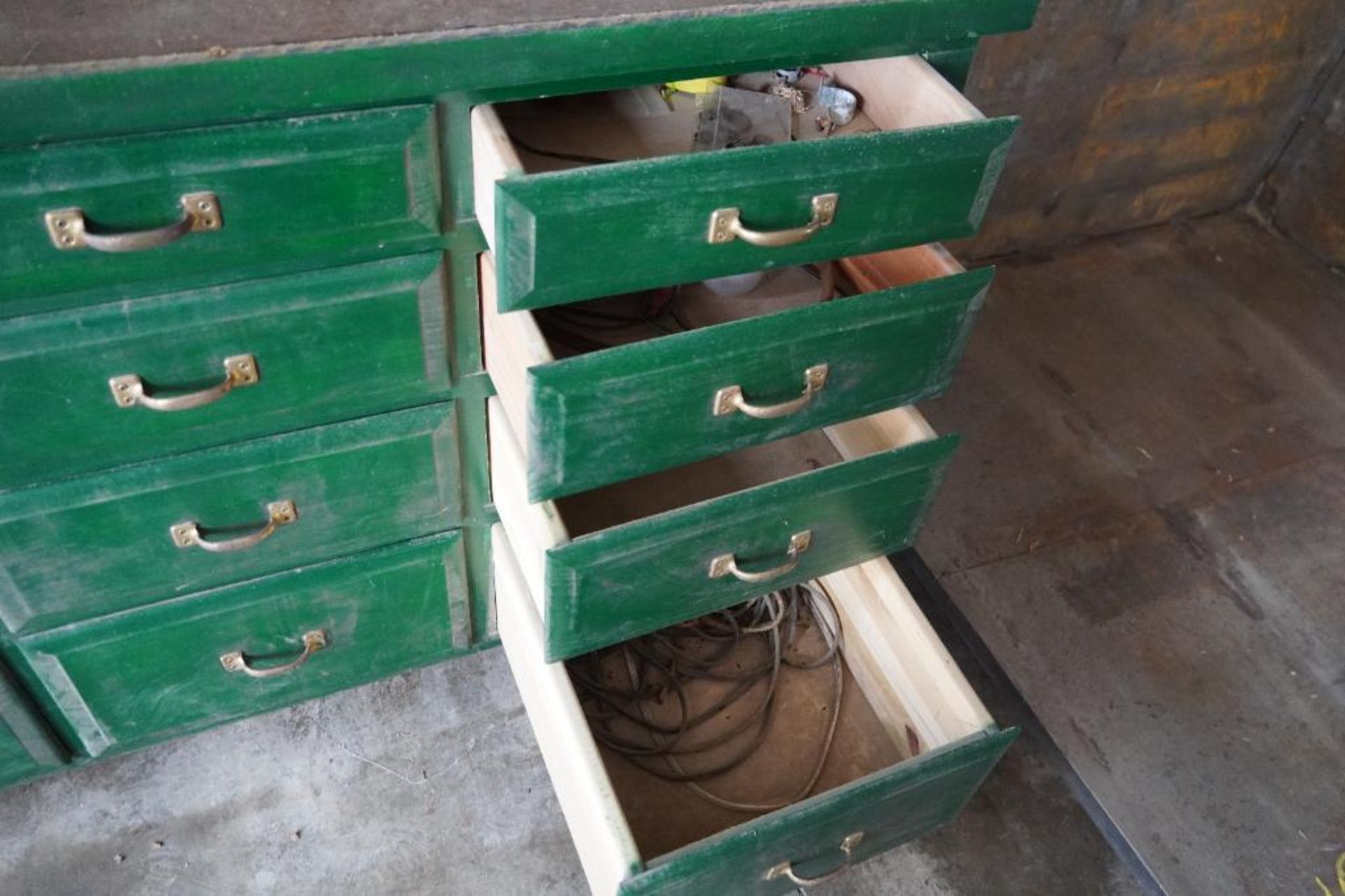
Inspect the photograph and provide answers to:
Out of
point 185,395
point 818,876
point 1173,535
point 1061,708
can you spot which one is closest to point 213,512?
point 185,395

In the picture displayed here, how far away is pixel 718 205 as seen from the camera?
35.5 inches

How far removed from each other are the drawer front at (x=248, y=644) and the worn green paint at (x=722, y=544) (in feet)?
1.01

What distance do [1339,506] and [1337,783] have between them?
25.7 inches

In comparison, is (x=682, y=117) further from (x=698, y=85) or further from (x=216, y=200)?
(x=216, y=200)

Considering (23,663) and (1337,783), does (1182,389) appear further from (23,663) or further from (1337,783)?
(23,663)

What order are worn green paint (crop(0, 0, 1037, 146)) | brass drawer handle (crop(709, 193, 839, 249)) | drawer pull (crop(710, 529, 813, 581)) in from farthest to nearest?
1. drawer pull (crop(710, 529, 813, 581))
2. brass drawer handle (crop(709, 193, 839, 249))
3. worn green paint (crop(0, 0, 1037, 146))

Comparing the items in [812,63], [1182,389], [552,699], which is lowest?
[552,699]

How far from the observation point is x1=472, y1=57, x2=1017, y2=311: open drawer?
84 centimetres

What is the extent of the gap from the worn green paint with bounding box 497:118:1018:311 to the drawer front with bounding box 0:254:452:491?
21 centimetres

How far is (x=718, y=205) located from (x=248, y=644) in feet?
2.70

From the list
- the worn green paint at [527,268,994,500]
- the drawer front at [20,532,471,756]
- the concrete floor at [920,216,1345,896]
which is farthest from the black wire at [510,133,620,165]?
the concrete floor at [920,216,1345,896]

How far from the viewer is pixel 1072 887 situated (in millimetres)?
1418

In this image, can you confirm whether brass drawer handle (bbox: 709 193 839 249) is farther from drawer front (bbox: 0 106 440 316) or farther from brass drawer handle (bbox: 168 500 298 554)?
brass drawer handle (bbox: 168 500 298 554)

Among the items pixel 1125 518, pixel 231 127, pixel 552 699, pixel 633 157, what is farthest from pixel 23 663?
pixel 1125 518
